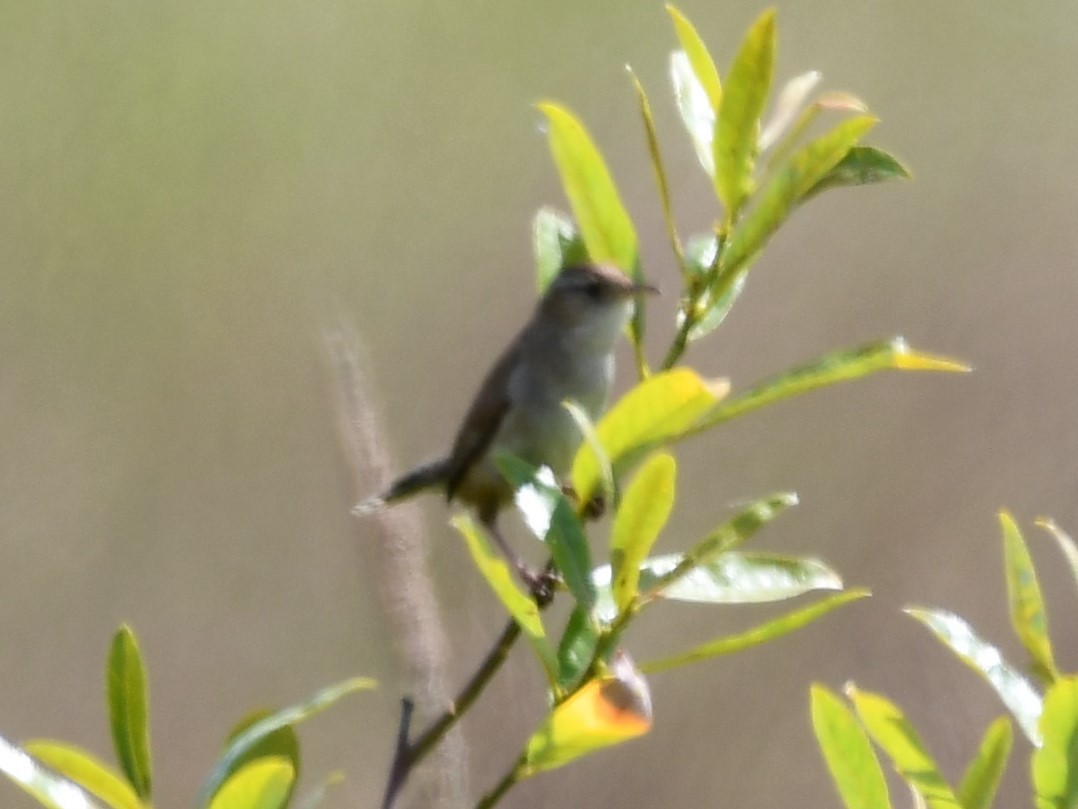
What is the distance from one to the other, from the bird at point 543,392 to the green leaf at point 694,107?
38.2 inches

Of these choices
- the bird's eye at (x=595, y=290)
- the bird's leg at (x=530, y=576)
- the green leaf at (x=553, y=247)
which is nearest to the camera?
the green leaf at (x=553, y=247)

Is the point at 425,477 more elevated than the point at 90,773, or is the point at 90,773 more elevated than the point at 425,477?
the point at 90,773

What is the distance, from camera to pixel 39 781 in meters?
0.93

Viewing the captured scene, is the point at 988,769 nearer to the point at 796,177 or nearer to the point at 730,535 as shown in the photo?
the point at 730,535

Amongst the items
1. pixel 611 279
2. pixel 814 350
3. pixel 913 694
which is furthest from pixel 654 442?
pixel 814 350

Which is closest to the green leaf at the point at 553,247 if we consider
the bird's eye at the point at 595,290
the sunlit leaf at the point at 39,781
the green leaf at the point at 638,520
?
the green leaf at the point at 638,520

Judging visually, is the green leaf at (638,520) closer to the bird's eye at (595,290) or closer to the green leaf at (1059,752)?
the green leaf at (1059,752)

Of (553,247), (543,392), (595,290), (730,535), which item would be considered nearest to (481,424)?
(543,392)

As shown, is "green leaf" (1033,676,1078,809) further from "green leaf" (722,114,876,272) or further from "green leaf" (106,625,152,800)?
"green leaf" (106,625,152,800)

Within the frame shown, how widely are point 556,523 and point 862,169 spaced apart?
40 centimetres

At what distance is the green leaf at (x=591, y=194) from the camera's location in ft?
3.76

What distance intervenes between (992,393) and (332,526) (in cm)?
177

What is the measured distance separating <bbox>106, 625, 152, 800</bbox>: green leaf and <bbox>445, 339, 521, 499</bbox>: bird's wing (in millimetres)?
1425

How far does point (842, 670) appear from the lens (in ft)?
9.43
